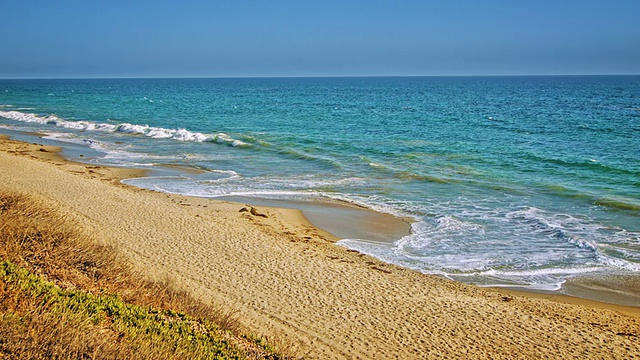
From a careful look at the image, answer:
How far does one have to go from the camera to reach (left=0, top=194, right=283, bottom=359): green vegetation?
5848mm

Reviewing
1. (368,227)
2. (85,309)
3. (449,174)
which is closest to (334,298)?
(85,309)

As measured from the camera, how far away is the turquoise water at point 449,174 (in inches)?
589

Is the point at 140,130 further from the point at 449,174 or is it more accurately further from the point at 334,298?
the point at 334,298

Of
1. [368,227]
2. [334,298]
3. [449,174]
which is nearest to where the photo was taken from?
[334,298]

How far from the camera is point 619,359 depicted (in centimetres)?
934

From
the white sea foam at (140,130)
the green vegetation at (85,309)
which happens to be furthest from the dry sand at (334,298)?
the white sea foam at (140,130)

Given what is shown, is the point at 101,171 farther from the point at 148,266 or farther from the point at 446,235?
the point at 446,235

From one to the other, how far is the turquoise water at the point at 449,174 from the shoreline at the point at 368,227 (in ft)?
1.43

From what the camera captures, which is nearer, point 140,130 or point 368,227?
point 368,227

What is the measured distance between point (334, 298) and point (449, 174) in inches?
603

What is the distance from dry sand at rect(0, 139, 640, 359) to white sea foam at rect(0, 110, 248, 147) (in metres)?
Result: 20.6

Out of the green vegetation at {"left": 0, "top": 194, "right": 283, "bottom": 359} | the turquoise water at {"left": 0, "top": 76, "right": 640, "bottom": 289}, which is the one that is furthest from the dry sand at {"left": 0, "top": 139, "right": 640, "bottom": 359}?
the green vegetation at {"left": 0, "top": 194, "right": 283, "bottom": 359}

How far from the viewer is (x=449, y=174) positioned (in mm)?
25500

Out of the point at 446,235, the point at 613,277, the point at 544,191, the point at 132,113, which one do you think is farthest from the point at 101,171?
the point at 132,113
